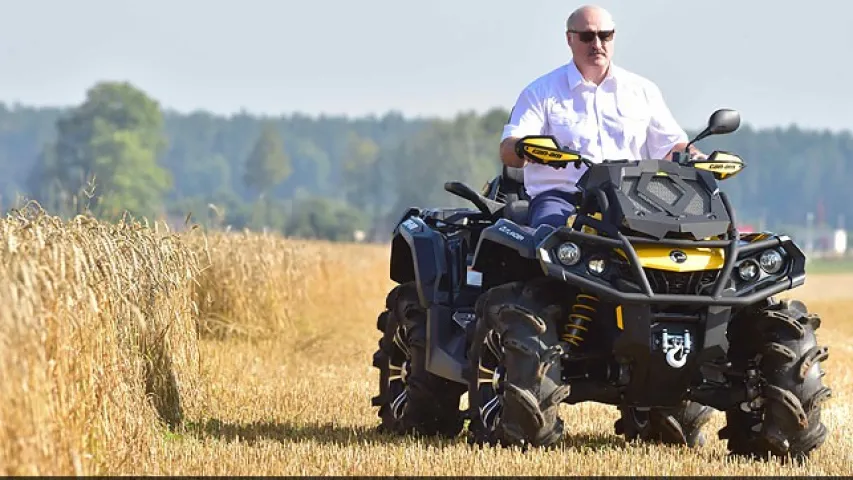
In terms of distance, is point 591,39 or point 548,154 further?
point 591,39

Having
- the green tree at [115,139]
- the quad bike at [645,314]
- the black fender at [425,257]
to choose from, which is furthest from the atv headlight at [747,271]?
the green tree at [115,139]

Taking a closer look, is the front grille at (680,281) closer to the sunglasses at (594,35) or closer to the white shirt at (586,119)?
the white shirt at (586,119)

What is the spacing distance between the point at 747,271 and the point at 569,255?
959mm

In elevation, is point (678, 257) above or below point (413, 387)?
above

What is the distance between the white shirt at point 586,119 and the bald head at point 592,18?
0.89 feet

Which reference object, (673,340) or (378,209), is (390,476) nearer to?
(673,340)

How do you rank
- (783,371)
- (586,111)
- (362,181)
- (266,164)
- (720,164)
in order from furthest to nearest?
(266,164)
(362,181)
(586,111)
(720,164)
(783,371)

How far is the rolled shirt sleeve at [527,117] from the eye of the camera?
10617 millimetres

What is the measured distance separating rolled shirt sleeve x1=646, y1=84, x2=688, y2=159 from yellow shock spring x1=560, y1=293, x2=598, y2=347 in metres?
1.49

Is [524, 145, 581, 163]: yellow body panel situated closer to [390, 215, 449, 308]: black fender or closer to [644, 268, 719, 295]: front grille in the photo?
[644, 268, 719, 295]: front grille

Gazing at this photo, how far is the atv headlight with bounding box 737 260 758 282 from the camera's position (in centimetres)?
968

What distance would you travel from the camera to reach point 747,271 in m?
9.70

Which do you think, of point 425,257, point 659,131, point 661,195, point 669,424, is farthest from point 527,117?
point 669,424

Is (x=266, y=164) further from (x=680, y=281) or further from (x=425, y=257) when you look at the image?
(x=680, y=281)
